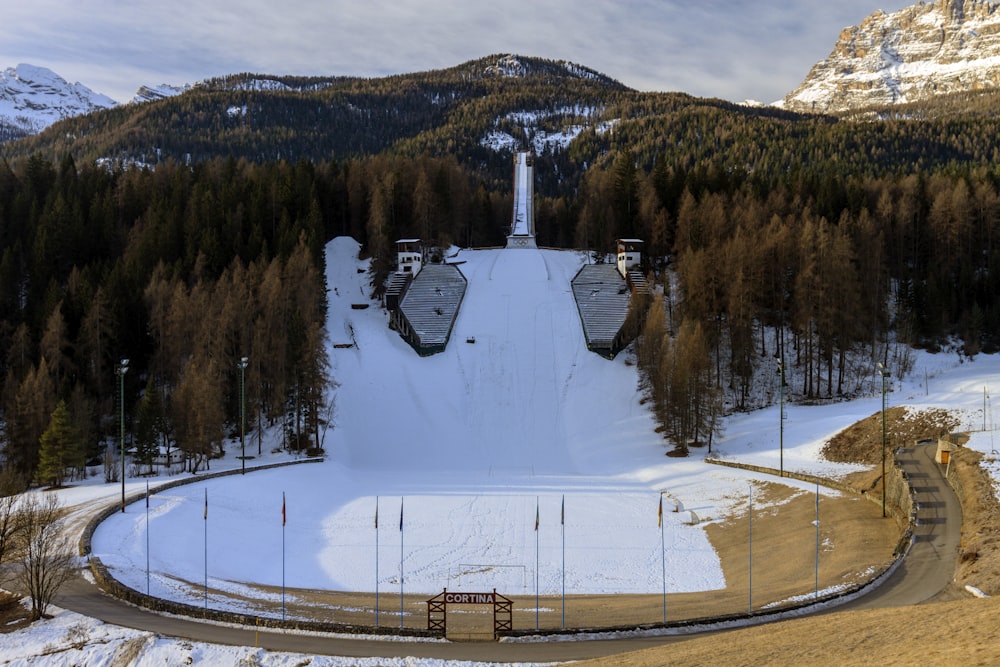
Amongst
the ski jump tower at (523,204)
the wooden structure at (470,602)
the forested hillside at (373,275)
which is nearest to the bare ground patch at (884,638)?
the wooden structure at (470,602)

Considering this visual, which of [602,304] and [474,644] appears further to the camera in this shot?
[602,304]

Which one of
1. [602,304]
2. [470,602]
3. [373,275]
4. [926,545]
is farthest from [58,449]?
[602,304]

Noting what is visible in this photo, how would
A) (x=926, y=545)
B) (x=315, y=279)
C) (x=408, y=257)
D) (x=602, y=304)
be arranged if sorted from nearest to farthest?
(x=926, y=545) < (x=315, y=279) < (x=602, y=304) < (x=408, y=257)

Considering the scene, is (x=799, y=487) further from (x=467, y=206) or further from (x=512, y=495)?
(x=467, y=206)

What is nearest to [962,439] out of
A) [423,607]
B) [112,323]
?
[423,607]

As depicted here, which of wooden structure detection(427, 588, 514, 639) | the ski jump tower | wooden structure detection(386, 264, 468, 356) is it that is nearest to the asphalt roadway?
wooden structure detection(427, 588, 514, 639)

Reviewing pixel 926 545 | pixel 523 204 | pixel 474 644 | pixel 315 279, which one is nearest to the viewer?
pixel 474 644

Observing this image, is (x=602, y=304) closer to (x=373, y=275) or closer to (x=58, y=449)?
(x=373, y=275)
